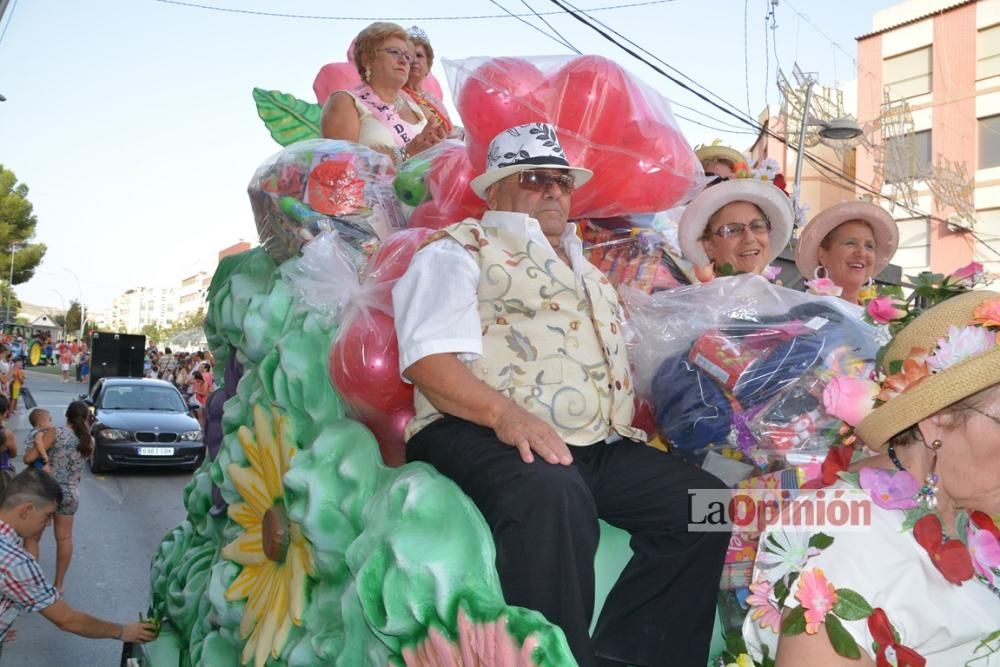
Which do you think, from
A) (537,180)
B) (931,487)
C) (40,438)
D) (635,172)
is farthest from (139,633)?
(40,438)

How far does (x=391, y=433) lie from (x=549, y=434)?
0.73m

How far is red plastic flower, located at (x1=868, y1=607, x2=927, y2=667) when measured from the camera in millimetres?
1416

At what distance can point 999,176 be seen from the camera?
21.3 m

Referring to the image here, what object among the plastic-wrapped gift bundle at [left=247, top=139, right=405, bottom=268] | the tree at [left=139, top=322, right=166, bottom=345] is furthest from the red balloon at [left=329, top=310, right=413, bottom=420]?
the tree at [left=139, top=322, right=166, bottom=345]

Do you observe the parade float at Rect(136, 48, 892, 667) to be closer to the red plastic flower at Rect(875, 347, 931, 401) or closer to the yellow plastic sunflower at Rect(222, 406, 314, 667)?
the yellow plastic sunflower at Rect(222, 406, 314, 667)

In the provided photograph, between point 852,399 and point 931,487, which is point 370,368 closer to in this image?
point 852,399

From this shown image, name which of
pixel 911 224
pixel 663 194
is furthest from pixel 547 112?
pixel 911 224

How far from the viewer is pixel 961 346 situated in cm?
151

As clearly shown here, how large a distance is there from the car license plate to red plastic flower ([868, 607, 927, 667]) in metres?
11.6

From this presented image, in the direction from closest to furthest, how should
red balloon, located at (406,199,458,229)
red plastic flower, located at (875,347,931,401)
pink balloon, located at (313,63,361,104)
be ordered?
red plastic flower, located at (875,347,931,401) < red balloon, located at (406,199,458,229) < pink balloon, located at (313,63,361,104)

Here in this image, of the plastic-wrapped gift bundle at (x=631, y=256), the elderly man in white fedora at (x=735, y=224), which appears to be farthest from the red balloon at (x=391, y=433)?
Result: the elderly man in white fedora at (x=735, y=224)

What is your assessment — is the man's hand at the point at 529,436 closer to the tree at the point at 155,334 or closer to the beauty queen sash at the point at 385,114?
the beauty queen sash at the point at 385,114

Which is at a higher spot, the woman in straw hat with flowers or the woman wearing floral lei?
the woman in straw hat with flowers

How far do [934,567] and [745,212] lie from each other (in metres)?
1.79
